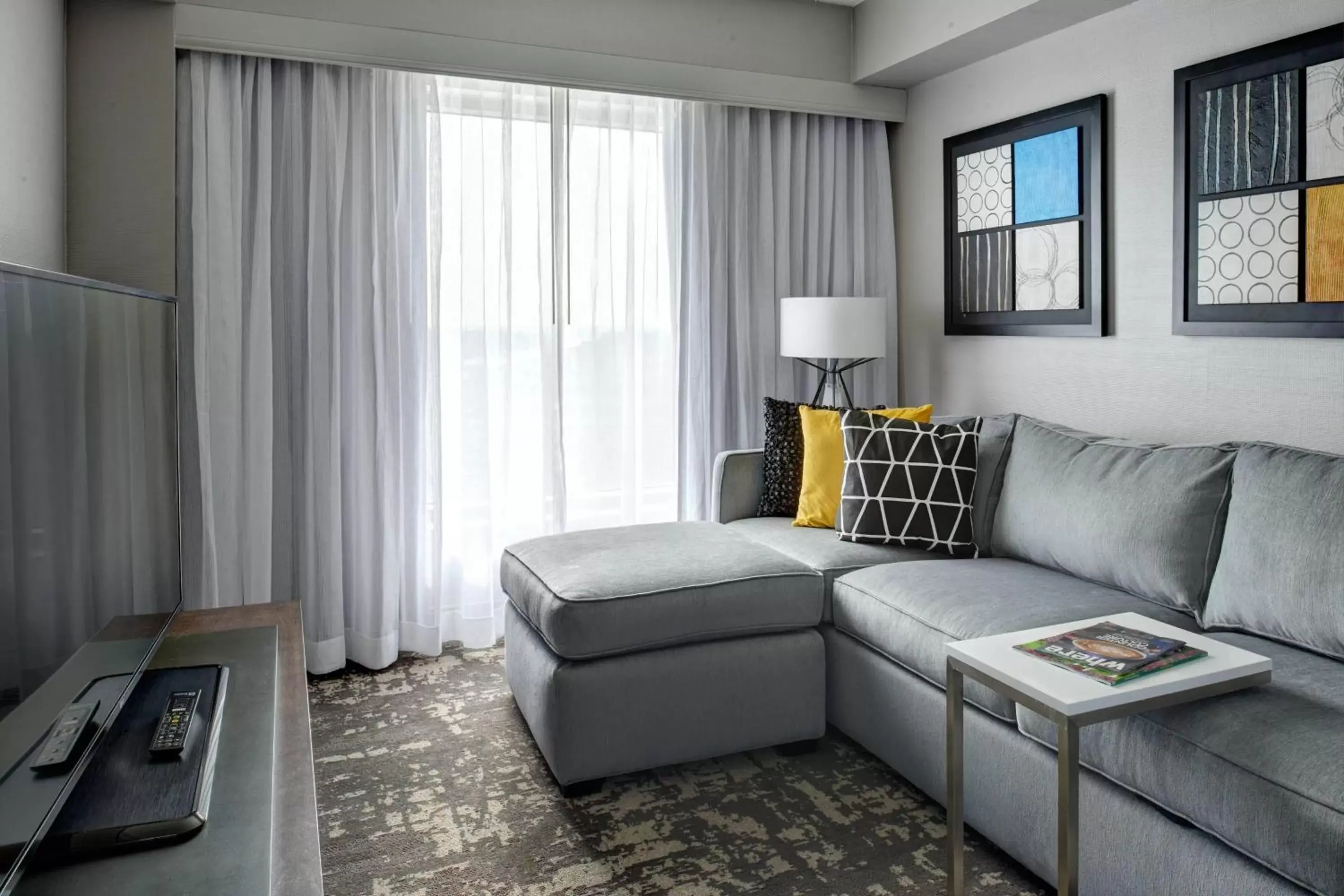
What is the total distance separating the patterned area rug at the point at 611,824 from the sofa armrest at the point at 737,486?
3.36 ft

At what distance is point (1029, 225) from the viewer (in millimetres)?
3697

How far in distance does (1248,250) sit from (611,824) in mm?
2416

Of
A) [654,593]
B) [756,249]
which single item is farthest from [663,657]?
[756,249]

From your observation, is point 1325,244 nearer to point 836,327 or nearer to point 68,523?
point 836,327

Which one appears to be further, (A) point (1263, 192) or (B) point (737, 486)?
(B) point (737, 486)

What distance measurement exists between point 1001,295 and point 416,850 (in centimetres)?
291

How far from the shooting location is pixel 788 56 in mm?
4160

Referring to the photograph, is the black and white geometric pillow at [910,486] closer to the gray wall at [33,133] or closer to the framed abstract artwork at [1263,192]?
the framed abstract artwork at [1263,192]

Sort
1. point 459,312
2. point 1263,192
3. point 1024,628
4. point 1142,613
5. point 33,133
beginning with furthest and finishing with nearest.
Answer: point 459,312, point 1263,192, point 33,133, point 1142,613, point 1024,628

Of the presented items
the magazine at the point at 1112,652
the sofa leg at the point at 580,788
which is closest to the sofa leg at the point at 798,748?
the sofa leg at the point at 580,788

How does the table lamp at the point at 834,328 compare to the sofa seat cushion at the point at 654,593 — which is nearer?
the sofa seat cushion at the point at 654,593

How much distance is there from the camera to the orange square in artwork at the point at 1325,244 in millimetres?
2615


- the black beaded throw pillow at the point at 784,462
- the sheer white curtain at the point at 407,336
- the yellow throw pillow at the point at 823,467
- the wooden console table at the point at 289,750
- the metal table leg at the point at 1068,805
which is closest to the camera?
the wooden console table at the point at 289,750

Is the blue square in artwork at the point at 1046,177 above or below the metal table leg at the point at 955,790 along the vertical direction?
above
